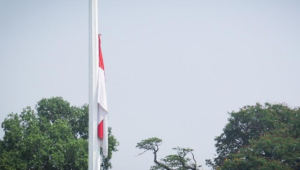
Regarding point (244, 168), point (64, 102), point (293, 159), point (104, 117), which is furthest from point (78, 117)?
point (104, 117)

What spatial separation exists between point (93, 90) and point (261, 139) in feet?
30.8

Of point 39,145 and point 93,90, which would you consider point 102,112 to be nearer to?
point 93,90

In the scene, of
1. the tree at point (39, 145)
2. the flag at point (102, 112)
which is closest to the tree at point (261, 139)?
the tree at point (39, 145)

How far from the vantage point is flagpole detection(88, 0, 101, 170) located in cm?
712

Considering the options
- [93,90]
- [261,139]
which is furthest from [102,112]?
[261,139]

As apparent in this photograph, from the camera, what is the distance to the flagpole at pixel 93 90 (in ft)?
23.4

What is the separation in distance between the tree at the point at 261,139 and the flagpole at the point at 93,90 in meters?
8.30

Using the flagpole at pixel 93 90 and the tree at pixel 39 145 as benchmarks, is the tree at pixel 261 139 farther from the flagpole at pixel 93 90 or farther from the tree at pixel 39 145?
the flagpole at pixel 93 90

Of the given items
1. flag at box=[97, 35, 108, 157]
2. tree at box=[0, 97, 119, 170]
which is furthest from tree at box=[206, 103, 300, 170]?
flag at box=[97, 35, 108, 157]

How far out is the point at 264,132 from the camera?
1661cm

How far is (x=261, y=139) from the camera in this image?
589 inches

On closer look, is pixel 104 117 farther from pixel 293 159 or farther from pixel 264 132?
pixel 264 132

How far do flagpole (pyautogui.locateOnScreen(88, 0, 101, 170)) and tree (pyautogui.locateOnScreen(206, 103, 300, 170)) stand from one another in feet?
27.2

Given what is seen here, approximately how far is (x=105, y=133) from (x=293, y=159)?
29.8ft
